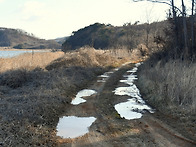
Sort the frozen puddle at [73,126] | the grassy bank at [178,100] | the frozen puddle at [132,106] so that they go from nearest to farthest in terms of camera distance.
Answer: the frozen puddle at [73,126]
the grassy bank at [178,100]
the frozen puddle at [132,106]

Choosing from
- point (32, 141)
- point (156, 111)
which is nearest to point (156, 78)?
point (156, 111)

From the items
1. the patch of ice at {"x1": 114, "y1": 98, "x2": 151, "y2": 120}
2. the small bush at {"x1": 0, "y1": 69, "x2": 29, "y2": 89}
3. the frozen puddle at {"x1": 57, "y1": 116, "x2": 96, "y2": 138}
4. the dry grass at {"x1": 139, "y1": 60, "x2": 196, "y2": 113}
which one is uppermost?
the small bush at {"x1": 0, "y1": 69, "x2": 29, "y2": 89}

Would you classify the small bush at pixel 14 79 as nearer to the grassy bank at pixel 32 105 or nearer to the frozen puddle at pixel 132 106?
the grassy bank at pixel 32 105

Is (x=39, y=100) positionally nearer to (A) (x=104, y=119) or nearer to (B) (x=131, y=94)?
(A) (x=104, y=119)

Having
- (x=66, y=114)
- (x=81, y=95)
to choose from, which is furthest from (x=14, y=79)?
(x=66, y=114)

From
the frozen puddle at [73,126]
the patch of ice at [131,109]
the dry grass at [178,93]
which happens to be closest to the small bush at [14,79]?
the frozen puddle at [73,126]

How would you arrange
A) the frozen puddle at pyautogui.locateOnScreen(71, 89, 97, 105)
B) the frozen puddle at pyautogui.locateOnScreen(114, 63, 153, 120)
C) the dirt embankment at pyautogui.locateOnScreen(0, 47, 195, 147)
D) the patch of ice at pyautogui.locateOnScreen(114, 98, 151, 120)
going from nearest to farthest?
the dirt embankment at pyautogui.locateOnScreen(0, 47, 195, 147), the patch of ice at pyautogui.locateOnScreen(114, 98, 151, 120), the frozen puddle at pyautogui.locateOnScreen(114, 63, 153, 120), the frozen puddle at pyautogui.locateOnScreen(71, 89, 97, 105)

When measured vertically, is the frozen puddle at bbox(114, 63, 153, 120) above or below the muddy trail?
below

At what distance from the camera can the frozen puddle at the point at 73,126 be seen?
6.22 m

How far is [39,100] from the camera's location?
8133 mm

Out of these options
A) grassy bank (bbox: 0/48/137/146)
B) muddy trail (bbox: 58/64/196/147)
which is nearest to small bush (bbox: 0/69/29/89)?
grassy bank (bbox: 0/48/137/146)

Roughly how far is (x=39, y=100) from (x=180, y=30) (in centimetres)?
1403

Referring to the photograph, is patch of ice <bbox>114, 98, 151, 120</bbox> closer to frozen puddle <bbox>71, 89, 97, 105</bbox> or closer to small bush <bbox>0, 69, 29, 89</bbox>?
frozen puddle <bbox>71, 89, 97, 105</bbox>

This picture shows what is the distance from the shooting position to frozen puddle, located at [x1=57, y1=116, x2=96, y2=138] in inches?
245
